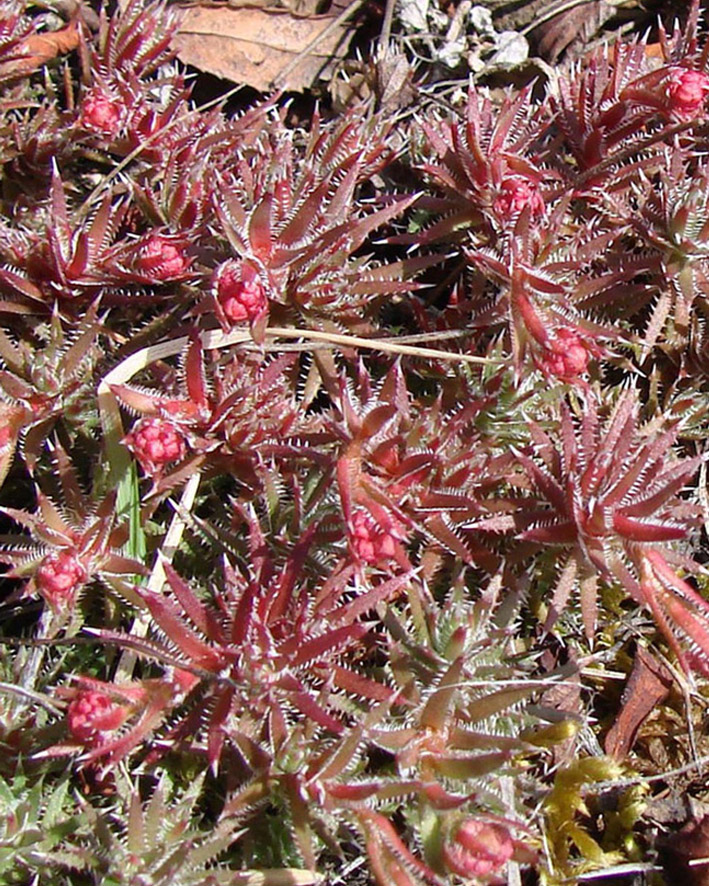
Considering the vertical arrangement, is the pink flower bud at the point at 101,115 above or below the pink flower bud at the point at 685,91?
below

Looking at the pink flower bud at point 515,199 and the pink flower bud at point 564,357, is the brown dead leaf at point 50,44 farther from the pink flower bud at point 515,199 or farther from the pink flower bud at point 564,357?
the pink flower bud at point 564,357

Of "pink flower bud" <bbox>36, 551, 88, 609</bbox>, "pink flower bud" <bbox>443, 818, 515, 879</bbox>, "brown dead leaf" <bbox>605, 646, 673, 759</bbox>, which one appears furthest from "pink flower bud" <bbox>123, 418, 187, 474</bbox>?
"brown dead leaf" <bbox>605, 646, 673, 759</bbox>

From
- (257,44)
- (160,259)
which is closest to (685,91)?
(160,259)

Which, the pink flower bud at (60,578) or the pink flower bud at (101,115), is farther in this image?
the pink flower bud at (101,115)

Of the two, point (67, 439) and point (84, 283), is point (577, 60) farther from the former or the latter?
point (67, 439)

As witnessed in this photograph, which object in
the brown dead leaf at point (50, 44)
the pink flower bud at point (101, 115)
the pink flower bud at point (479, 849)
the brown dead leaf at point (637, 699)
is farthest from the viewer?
the brown dead leaf at point (50, 44)

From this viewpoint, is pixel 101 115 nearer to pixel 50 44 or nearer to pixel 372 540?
pixel 50 44

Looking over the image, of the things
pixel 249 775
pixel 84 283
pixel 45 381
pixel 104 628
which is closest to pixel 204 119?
pixel 84 283

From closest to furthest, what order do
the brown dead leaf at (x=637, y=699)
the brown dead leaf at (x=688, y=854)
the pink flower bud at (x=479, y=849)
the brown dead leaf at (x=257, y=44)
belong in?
the pink flower bud at (x=479, y=849) < the brown dead leaf at (x=688, y=854) < the brown dead leaf at (x=637, y=699) < the brown dead leaf at (x=257, y=44)

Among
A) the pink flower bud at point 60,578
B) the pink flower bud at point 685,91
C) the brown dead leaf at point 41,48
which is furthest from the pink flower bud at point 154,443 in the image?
the pink flower bud at point 685,91
